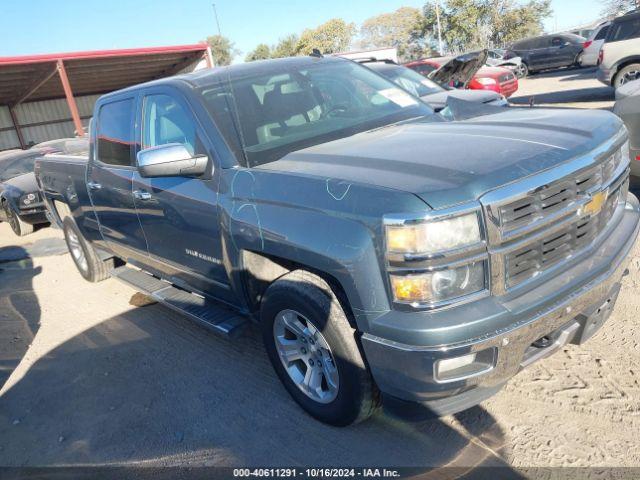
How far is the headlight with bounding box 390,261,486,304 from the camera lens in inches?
84.4

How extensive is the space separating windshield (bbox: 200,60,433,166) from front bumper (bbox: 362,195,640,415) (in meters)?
1.42

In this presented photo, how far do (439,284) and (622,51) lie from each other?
38.7 feet

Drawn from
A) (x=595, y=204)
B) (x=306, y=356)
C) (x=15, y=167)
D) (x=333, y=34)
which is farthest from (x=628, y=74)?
(x=333, y=34)

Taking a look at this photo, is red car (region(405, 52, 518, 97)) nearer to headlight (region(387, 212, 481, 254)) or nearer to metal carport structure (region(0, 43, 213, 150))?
headlight (region(387, 212, 481, 254))

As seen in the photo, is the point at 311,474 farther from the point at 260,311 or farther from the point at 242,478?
the point at 260,311

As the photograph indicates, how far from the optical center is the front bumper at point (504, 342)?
2.14 meters

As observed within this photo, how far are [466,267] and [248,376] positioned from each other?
6.46ft

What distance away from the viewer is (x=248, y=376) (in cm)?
358

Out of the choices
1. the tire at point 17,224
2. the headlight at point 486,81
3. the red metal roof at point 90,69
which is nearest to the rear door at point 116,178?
the tire at point 17,224

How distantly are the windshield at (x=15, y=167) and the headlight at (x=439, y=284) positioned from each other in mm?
10718

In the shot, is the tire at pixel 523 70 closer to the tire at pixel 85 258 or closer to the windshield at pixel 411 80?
Result: the windshield at pixel 411 80

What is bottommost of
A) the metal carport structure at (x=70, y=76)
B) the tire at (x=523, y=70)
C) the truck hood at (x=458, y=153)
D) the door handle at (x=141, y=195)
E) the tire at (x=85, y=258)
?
the tire at (x=523, y=70)

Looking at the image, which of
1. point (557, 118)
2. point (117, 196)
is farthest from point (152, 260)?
point (557, 118)

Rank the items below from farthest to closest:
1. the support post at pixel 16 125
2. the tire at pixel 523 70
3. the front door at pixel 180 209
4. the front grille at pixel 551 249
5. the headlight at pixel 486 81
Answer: the support post at pixel 16 125 < the tire at pixel 523 70 < the headlight at pixel 486 81 < the front door at pixel 180 209 < the front grille at pixel 551 249
